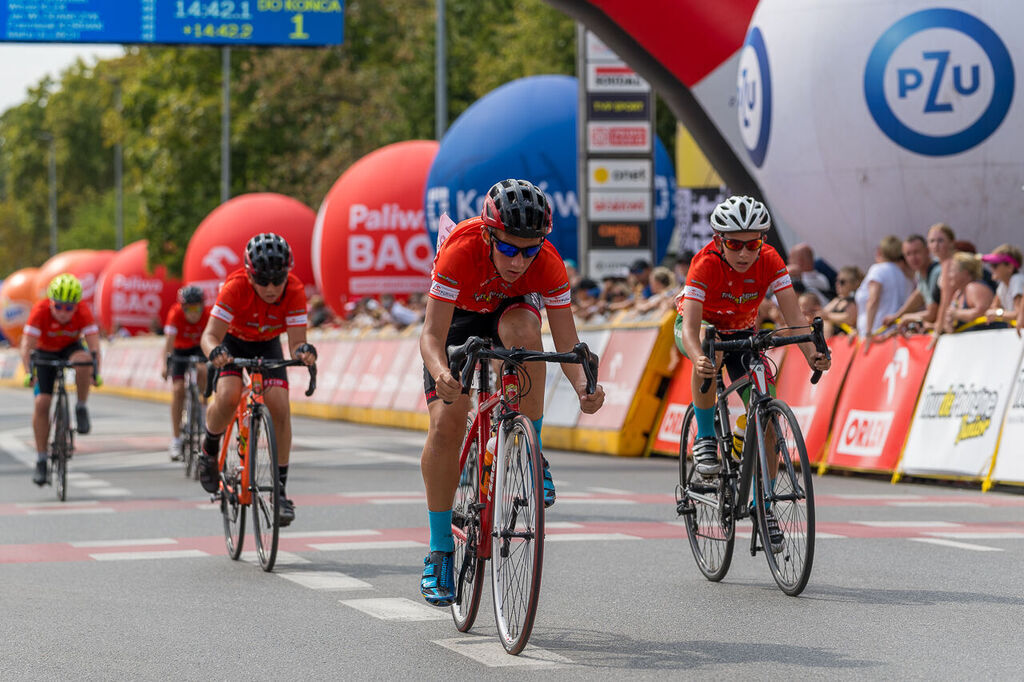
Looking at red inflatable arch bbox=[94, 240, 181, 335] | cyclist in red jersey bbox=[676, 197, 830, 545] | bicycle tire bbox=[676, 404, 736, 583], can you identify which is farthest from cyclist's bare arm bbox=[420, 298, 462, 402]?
red inflatable arch bbox=[94, 240, 181, 335]

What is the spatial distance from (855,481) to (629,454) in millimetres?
3880

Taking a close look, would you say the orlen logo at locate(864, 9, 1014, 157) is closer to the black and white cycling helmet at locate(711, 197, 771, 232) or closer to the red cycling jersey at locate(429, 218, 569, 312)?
the black and white cycling helmet at locate(711, 197, 771, 232)

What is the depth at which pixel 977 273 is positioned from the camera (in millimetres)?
14453

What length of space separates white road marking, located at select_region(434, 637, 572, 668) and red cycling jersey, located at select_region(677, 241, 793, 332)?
7.83 feet

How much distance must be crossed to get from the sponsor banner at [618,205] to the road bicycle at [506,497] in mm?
18211

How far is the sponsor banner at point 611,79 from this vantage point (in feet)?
83.7

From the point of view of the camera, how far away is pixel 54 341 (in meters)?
15.2

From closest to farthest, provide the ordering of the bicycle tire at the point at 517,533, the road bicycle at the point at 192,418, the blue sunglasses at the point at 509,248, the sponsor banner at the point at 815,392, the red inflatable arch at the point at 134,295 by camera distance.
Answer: the bicycle tire at the point at 517,533 → the blue sunglasses at the point at 509,248 → the sponsor banner at the point at 815,392 → the road bicycle at the point at 192,418 → the red inflatable arch at the point at 134,295

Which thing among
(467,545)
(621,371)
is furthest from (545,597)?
(621,371)

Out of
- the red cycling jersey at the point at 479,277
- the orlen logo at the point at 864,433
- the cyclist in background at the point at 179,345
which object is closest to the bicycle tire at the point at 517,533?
the red cycling jersey at the point at 479,277

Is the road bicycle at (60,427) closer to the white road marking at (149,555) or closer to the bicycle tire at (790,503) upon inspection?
the white road marking at (149,555)

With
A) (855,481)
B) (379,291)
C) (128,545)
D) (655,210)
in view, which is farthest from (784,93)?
(379,291)

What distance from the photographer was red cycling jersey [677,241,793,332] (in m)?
8.75

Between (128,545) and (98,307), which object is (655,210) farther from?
(98,307)
